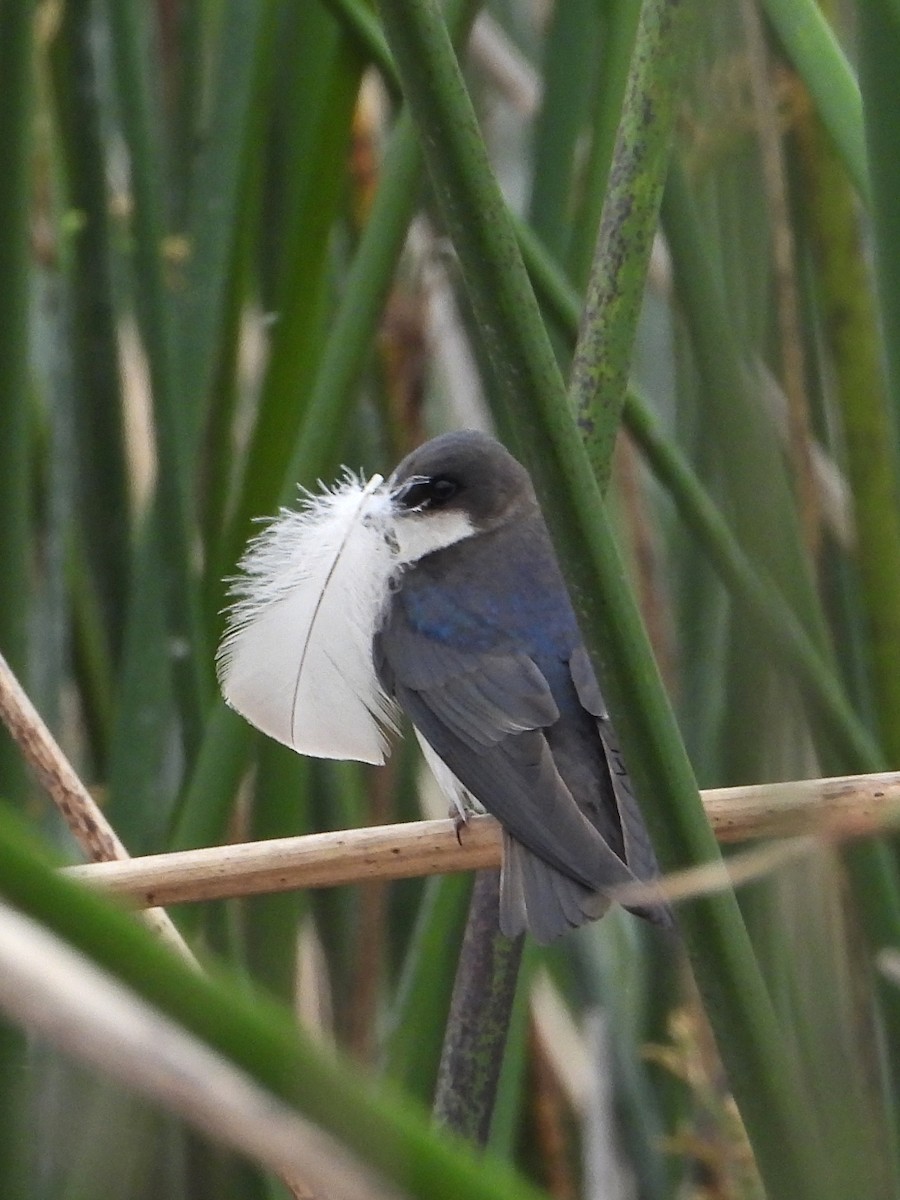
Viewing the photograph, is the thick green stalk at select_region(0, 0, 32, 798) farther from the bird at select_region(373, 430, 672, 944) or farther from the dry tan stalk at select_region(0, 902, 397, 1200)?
the dry tan stalk at select_region(0, 902, 397, 1200)

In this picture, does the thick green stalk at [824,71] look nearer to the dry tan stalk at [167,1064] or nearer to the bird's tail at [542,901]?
the bird's tail at [542,901]

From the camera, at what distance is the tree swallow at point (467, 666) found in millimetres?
1044

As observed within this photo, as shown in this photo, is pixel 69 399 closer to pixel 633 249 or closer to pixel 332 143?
pixel 332 143

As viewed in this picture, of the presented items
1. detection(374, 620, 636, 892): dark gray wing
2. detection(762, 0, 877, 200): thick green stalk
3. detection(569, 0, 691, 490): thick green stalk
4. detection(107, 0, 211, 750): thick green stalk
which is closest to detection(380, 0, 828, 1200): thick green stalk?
detection(569, 0, 691, 490): thick green stalk

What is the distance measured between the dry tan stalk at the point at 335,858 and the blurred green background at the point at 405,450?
63 millimetres

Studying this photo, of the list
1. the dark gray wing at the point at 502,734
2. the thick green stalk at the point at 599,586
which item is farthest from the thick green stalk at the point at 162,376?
the thick green stalk at the point at 599,586

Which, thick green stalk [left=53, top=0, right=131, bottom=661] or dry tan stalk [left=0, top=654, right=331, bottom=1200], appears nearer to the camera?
dry tan stalk [left=0, top=654, right=331, bottom=1200]

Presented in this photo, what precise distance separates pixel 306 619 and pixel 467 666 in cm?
24

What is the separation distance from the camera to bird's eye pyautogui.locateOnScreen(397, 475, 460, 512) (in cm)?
135

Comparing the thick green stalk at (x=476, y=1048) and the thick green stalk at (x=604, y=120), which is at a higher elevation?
the thick green stalk at (x=604, y=120)

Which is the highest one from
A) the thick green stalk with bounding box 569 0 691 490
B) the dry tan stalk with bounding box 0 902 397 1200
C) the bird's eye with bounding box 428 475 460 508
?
the thick green stalk with bounding box 569 0 691 490

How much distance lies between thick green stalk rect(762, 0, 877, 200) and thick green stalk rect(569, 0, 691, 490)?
92 mm

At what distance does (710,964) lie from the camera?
0.53 m

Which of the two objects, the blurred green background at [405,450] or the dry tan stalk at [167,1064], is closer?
the dry tan stalk at [167,1064]
